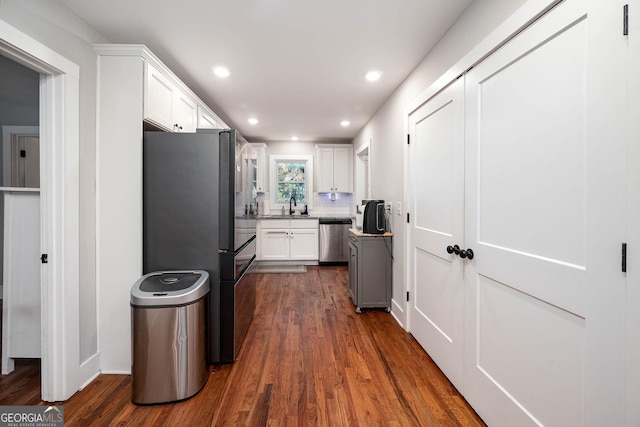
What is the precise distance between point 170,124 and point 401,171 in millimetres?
2174

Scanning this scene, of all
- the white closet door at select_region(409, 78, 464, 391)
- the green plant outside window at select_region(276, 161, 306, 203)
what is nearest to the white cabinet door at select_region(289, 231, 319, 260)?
the green plant outside window at select_region(276, 161, 306, 203)

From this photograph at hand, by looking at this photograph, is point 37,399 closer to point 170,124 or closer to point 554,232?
point 170,124

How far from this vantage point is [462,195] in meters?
1.82

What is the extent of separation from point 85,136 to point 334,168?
168 inches

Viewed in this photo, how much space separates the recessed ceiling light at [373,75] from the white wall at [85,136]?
217 centimetres

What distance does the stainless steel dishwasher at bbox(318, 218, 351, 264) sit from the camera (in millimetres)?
5520

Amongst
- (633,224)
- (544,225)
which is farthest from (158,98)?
(633,224)

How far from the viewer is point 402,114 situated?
2.88 metres

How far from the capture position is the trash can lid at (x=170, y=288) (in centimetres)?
170

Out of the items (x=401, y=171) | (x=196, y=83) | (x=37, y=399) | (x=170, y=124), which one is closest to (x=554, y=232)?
(x=401, y=171)

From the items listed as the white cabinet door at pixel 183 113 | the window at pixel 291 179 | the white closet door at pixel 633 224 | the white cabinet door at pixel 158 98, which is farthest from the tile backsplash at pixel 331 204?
the white closet door at pixel 633 224

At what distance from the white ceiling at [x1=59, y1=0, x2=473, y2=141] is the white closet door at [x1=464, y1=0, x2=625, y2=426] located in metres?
0.70

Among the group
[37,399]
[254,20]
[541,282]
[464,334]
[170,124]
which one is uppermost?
[254,20]

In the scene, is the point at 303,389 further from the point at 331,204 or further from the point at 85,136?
the point at 331,204
